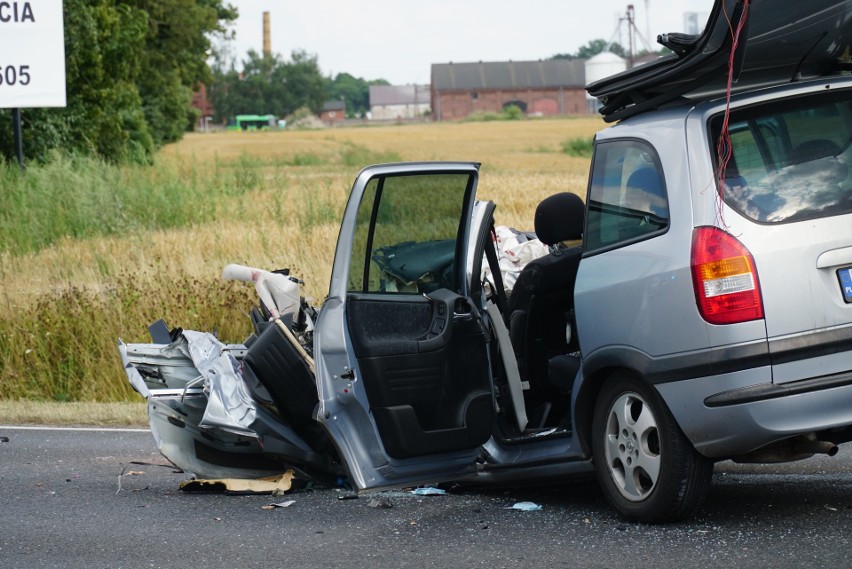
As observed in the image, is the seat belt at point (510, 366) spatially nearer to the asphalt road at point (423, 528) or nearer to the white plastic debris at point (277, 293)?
the asphalt road at point (423, 528)

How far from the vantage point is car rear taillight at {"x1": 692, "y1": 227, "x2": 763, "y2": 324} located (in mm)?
5098

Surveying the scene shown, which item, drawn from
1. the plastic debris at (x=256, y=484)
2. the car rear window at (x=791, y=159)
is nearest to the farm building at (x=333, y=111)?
the plastic debris at (x=256, y=484)

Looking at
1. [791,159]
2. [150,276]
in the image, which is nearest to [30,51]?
[150,276]

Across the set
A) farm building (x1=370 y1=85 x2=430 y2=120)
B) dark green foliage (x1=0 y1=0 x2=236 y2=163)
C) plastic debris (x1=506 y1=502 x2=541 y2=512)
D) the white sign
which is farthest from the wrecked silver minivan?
farm building (x1=370 y1=85 x2=430 y2=120)

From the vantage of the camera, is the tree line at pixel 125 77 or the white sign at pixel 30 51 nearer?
the white sign at pixel 30 51

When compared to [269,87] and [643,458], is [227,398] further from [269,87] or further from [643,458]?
[269,87]

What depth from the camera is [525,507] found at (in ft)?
21.3

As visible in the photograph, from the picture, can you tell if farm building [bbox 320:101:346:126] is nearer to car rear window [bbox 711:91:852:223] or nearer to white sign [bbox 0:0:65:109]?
white sign [bbox 0:0:65:109]

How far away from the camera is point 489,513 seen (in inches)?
253

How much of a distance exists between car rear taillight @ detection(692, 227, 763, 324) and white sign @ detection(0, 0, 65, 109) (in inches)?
647

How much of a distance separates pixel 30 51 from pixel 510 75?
5482 inches

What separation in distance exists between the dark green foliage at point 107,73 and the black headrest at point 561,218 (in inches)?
811

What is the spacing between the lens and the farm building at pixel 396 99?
18712 cm

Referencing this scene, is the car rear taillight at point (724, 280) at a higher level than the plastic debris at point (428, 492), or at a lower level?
higher
